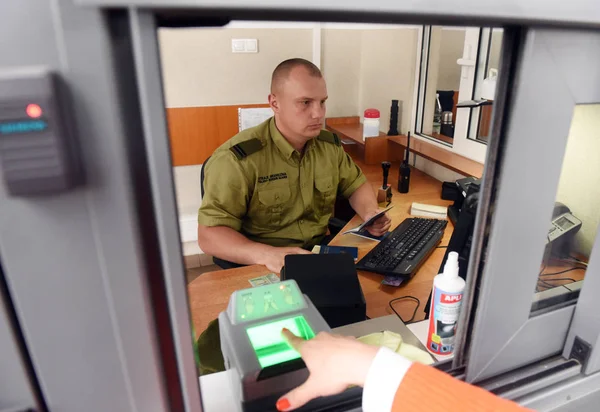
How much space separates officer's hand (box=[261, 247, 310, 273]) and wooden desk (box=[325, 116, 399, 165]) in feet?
4.83

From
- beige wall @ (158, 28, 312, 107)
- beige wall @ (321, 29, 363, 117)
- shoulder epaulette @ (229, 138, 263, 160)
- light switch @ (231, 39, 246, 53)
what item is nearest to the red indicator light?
shoulder epaulette @ (229, 138, 263, 160)

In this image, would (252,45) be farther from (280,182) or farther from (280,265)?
(280,265)

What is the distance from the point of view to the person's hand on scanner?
22.3 inches

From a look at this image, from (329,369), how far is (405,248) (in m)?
0.93

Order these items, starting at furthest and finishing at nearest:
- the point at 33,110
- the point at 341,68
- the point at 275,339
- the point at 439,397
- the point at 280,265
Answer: the point at 341,68 → the point at 280,265 → the point at 275,339 → the point at 439,397 → the point at 33,110

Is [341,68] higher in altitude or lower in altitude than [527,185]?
higher

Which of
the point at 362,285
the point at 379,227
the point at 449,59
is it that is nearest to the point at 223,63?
the point at 449,59

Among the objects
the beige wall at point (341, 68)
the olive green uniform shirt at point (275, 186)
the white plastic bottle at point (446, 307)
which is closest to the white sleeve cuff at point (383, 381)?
the white plastic bottle at point (446, 307)

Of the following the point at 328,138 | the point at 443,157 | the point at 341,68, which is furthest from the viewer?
the point at 341,68

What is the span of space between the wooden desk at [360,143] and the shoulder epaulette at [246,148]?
1101 mm

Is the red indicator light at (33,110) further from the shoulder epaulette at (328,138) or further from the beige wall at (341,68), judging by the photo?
the beige wall at (341,68)

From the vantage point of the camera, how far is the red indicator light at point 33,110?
33 centimetres

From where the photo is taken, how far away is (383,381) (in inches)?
21.2

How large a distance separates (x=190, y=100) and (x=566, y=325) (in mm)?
2612
